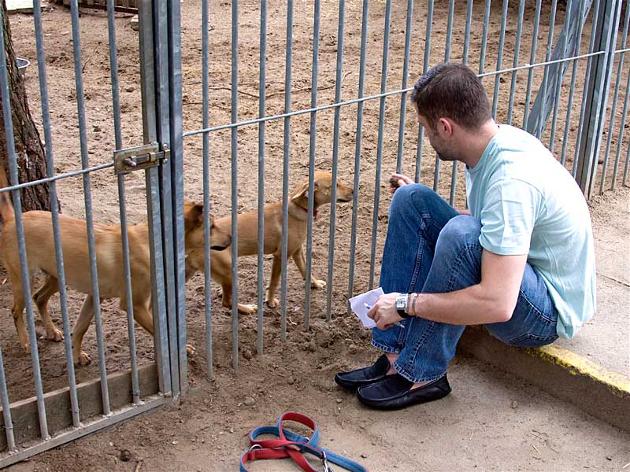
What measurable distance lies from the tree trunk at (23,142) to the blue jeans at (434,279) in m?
2.43

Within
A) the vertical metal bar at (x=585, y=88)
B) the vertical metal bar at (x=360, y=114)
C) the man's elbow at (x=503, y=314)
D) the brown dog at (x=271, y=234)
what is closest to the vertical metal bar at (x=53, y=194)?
the brown dog at (x=271, y=234)

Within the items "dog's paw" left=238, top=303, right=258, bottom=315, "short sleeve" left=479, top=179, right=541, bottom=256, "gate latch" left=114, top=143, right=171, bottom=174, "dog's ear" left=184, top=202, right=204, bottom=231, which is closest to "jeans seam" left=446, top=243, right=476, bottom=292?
"short sleeve" left=479, top=179, right=541, bottom=256

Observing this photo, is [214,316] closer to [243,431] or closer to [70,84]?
[243,431]

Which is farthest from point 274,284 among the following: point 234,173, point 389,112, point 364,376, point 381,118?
point 389,112

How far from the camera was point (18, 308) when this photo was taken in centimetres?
426

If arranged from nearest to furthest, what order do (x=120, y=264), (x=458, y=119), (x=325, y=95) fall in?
(x=458, y=119) → (x=120, y=264) → (x=325, y=95)

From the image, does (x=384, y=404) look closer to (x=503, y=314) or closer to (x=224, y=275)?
(x=503, y=314)

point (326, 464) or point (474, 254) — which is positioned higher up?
point (474, 254)

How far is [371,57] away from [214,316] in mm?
6352

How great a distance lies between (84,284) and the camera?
13.5 ft

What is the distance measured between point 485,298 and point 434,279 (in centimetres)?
32

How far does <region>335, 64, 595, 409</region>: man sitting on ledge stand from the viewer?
3.33 meters

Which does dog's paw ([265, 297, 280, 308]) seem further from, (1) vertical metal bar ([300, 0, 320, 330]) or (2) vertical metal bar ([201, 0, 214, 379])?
(2) vertical metal bar ([201, 0, 214, 379])

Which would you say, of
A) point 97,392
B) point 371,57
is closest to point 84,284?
point 97,392
